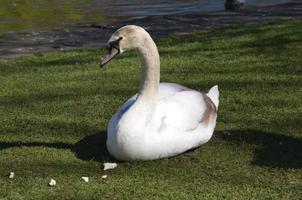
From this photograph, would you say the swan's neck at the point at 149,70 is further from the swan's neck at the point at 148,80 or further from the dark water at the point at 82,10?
the dark water at the point at 82,10

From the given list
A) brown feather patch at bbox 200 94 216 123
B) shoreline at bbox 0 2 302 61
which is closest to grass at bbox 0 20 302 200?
brown feather patch at bbox 200 94 216 123

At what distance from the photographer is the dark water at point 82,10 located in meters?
14.5

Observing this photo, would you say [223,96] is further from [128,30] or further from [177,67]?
[128,30]

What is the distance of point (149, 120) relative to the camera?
509cm

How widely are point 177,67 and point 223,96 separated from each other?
1650 mm

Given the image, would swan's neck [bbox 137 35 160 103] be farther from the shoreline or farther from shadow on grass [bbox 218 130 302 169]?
the shoreline

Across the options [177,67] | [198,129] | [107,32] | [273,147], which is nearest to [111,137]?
[198,129]

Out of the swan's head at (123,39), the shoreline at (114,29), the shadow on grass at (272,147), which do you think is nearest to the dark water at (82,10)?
the shoreline at (114,29)

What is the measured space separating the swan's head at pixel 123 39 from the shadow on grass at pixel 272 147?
4.00 feet

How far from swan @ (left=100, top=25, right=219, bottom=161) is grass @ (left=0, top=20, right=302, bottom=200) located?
Answer: 0.39 ft

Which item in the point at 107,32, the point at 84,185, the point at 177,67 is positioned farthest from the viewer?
the point at 107,32

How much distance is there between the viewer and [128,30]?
197 inches

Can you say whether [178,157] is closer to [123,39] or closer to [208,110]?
[208,110]

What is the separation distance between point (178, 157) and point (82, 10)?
Answer: 11.7m
